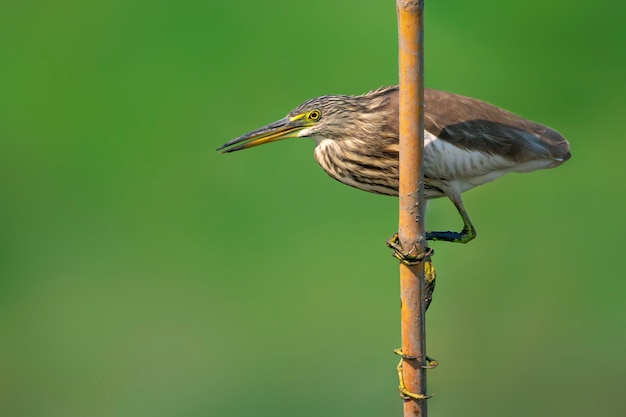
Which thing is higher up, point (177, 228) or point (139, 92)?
point (139, 92)

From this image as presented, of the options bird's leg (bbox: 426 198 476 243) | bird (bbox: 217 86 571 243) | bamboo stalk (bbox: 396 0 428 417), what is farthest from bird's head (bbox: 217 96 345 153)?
bamboo stalk (bbox: 396 0 428 417)

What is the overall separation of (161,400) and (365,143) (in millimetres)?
1288

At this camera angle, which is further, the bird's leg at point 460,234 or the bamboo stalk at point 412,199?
the bird's leg at point 460,234

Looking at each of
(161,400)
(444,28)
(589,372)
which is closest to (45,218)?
(161,400)

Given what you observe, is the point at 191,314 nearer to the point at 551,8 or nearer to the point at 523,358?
the point at 523,358

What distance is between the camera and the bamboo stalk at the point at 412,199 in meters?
1.85

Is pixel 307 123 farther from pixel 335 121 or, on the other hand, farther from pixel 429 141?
pixel 429 141

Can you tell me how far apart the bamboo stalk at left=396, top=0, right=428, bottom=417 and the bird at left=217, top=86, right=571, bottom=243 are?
470 mm

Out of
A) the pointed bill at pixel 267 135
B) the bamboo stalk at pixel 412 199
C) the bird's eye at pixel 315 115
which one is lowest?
the bamboo stalk at pixel 412 199

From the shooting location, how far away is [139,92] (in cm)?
380

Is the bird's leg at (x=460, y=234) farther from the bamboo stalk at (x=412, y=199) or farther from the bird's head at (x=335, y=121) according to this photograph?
the bamboo stalk at (x=412, y=199)

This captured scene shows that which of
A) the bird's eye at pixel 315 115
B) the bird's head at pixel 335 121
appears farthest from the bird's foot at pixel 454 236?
the bird's eye at pixel 315 115

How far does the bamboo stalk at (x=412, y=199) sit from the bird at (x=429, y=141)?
470 mm

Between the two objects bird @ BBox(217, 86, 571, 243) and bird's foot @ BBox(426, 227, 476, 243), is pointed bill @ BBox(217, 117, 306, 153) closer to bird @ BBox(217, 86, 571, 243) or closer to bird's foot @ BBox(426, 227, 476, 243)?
bird @ BBox(217, 86, 571, 243)
